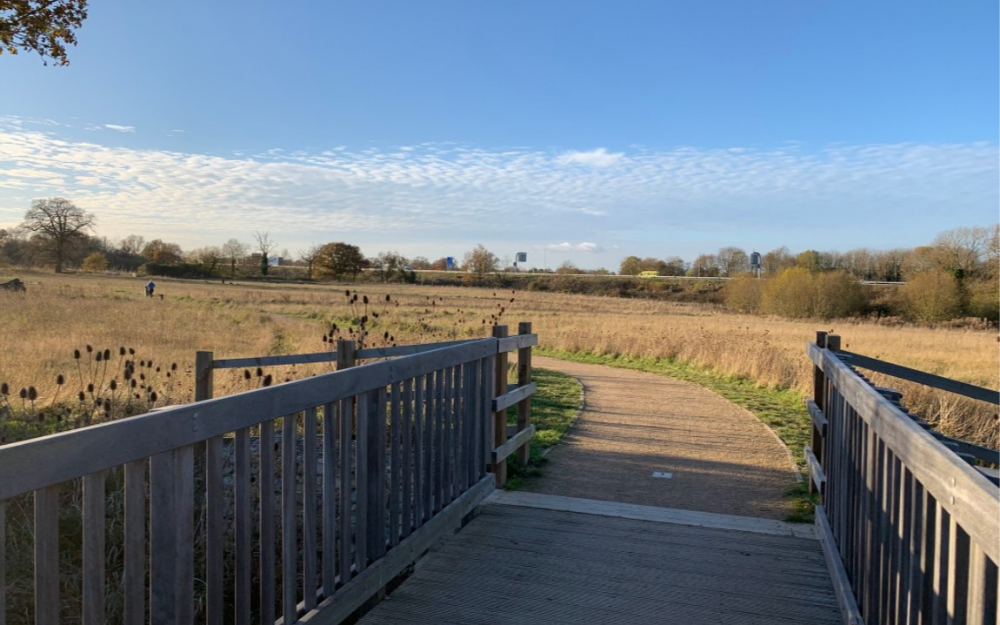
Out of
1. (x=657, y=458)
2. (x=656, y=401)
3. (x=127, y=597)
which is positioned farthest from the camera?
(x=656, y=401)

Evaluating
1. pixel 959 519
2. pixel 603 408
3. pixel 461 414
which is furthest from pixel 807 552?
pixel 603 408

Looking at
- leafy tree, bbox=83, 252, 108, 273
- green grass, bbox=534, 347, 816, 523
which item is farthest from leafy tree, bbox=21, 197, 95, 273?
green grass, bbox=534, 347, 816, 523

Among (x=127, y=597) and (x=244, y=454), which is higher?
(x=244, y=454)

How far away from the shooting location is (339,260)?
8175 cm

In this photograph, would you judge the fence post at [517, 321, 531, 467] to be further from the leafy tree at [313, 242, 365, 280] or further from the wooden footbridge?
the leafy tree at [313, 242, 365, 280]

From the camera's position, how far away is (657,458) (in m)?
7.85

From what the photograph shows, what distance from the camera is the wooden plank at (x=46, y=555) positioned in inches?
75.9

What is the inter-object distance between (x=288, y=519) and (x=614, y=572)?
2.25 meters

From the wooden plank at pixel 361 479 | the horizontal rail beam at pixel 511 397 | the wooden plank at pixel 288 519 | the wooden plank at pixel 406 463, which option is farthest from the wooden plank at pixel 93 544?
the horizontal rail beam at pixel 511 397

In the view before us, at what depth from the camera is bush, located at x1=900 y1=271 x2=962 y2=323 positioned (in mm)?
48000

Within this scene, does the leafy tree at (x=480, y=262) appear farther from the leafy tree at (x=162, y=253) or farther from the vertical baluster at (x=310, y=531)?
the vertical baluster at (x=310, y=531)

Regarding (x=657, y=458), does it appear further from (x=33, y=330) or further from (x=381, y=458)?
Result: (x=33, y=330)

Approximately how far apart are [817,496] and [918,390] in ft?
21.6

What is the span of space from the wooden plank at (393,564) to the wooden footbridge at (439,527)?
2 cm
